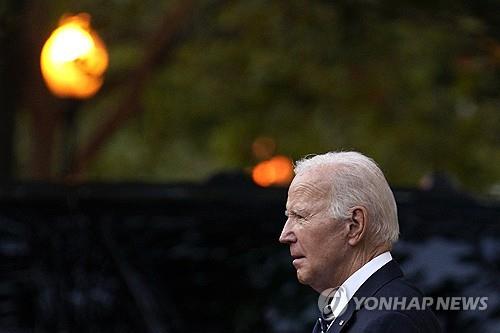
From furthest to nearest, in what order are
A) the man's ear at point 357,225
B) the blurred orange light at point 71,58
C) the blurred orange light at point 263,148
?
the blurred orange light at point 263,148, the blurred orange light at point 71,58, the man's ear at point 357,225

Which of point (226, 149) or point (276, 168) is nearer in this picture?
point (226, 149)

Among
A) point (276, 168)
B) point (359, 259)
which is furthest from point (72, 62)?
point (359, 259)

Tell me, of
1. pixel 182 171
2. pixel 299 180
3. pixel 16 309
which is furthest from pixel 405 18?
pixel 182 171

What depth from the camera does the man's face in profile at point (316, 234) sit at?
371cm

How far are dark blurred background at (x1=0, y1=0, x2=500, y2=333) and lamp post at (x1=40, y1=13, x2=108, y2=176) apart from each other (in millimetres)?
93

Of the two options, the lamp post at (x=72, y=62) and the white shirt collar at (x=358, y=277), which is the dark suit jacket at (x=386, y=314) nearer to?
the white shirt collar at (x=358, y=277)

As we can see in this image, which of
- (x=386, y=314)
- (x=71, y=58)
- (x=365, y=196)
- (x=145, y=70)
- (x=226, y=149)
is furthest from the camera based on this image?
(x=226, y=149)

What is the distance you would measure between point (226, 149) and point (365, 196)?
1383 centimetres

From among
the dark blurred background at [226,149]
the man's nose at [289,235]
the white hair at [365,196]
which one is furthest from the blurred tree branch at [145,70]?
the white hair at [365,196]

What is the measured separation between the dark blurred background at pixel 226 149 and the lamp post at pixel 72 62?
0.09 meters

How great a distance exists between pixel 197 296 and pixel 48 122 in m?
7.90

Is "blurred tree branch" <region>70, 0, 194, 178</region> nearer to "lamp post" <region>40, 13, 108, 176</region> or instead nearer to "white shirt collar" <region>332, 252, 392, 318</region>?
"lamp post" <region>40, 13, 108, 176</region>

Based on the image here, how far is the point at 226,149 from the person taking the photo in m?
17.5

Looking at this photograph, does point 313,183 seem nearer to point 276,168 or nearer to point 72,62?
point 72,62
